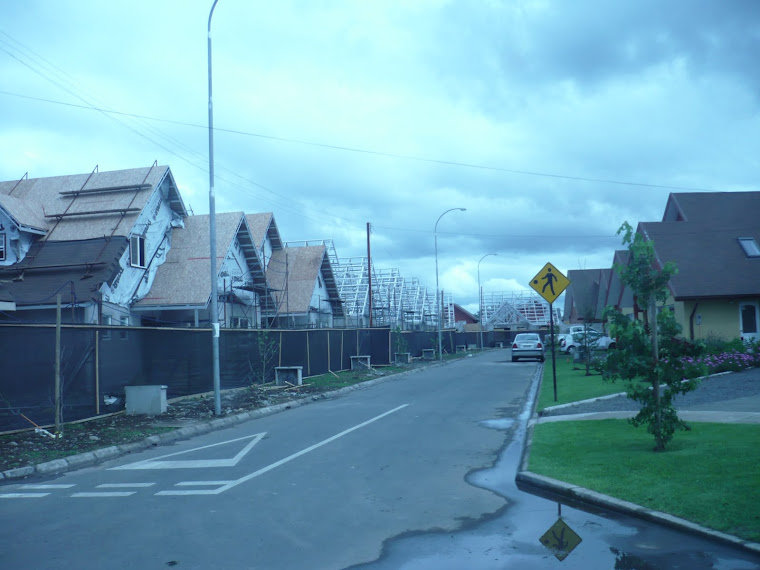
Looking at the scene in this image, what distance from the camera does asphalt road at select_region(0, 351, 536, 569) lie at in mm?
6129

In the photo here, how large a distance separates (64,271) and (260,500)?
71.1 ft

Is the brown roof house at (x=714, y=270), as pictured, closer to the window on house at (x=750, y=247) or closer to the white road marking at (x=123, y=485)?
the window on house at (x=750, y=247)

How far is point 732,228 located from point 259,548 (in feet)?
104

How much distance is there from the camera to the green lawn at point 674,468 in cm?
647

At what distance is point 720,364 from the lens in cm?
2180

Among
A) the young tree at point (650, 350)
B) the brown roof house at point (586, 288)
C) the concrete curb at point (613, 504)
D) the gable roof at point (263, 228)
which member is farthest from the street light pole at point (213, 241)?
the brown roof house at point (586, 288)

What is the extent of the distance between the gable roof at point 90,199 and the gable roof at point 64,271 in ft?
3.11

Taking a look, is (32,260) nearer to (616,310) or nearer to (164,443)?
(164,443)

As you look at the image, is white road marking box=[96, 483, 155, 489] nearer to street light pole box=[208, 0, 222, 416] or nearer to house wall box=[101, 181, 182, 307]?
street light pole box=[208, 0, 222, 416]

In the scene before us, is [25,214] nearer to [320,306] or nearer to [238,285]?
[238,285]

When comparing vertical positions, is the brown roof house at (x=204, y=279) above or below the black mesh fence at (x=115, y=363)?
above

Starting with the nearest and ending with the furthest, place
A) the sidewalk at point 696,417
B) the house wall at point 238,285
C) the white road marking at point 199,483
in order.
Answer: the white road marking at point 199,483, the sidewalk at point 696,417, the house wall at point 238,285

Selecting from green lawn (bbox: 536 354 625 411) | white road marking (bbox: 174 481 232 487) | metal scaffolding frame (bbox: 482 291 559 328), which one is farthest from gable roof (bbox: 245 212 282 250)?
metal scaffolding frame (bbox: 482 291 559 328)

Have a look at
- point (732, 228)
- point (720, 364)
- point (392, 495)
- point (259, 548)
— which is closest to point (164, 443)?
point (392, 495)
